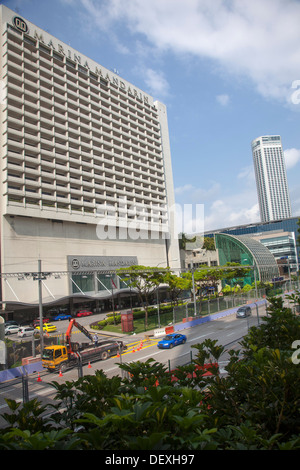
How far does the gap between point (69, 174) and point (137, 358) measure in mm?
43935

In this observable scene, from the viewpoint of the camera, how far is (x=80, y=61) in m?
68.2

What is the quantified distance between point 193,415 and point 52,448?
1.65 meters

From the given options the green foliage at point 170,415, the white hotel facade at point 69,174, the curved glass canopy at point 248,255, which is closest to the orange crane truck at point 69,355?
the green foliage at point 170,415

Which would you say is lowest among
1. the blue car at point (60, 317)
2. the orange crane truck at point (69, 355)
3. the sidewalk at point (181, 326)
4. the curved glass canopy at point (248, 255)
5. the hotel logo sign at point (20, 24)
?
the sidewalk at point (181, 326)

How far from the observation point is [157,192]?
8088cm

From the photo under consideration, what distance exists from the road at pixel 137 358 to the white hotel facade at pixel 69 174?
17790 millimetres

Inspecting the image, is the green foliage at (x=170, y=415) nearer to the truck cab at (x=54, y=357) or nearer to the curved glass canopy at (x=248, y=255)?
the truck cab at (x=54, y=357)

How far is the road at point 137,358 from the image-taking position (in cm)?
1856

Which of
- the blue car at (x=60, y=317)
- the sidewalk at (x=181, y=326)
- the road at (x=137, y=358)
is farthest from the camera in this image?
the blue car at (x=60, y=317)

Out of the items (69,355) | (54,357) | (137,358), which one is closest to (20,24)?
(69,355)

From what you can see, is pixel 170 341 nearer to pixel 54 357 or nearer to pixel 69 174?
pixel 54 357

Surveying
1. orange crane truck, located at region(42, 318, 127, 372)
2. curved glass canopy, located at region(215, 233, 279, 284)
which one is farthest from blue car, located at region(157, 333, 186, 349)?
curved glass canopy, located at region(215, 233, 279, 284)
